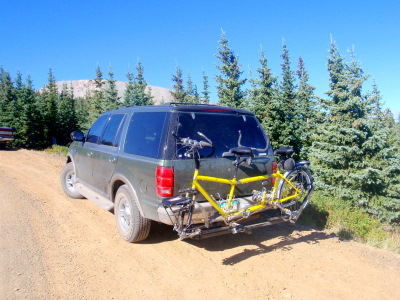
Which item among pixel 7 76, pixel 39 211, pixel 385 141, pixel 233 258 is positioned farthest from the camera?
pixel 7 76

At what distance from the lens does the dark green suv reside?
402cm

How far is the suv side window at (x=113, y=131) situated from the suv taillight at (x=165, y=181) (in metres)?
1.60

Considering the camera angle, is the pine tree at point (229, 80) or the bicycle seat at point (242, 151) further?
the pine tree at point (229, 80)

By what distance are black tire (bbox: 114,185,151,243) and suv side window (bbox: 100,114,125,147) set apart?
0.94m

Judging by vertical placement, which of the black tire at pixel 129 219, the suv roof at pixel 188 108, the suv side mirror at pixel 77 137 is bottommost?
the black tire at pixel 129 219

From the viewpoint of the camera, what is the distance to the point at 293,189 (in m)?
4.97

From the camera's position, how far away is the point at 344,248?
4.83 metres

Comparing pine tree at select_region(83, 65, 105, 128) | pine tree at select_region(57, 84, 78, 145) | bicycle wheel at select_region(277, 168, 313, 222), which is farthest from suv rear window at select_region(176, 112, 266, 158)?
pine tree at select_region(83, 65, 105, 128)

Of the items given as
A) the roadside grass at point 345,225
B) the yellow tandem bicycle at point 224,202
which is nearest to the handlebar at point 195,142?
the yellow tandem bicycle at point 224,202

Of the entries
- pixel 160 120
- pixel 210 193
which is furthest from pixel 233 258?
pixel 160 120

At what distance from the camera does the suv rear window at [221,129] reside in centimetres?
426

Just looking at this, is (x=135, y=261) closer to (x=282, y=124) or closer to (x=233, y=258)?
(x=233, y=258)

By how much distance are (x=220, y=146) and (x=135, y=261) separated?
1986mm

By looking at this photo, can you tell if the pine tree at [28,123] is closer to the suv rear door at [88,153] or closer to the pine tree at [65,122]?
the pine tree at [65,122]
